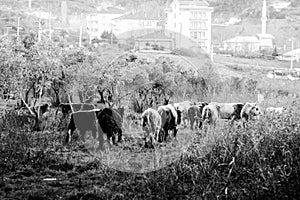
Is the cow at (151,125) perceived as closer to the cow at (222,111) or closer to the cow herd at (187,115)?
the cow herd at (187,115)

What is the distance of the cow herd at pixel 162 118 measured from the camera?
4.05 meters

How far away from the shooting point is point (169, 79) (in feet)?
14.5

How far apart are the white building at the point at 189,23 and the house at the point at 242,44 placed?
12.9 inches

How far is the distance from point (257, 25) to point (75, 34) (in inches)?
82.9

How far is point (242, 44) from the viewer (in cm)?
491

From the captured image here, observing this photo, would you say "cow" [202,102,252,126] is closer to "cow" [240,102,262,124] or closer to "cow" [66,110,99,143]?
"cow" [240,102,262,124]

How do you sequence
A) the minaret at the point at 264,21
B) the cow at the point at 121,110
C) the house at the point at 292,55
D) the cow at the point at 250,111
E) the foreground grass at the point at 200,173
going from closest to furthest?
the foreground grass at the point at 200,173 → the cow at the point at 250,111 → the cow at the point at 121,110 → the house at the point at 292,55 → the minaret at the point at 264,21

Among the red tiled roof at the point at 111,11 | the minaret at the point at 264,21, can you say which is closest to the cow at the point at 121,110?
the red tiled roof at the point at 111,11

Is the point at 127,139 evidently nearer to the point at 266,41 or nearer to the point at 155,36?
the point at 155,36

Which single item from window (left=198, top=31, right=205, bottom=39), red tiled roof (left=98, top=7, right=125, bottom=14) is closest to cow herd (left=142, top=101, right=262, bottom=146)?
window (left=198, top=31, right=205, bottom=39)

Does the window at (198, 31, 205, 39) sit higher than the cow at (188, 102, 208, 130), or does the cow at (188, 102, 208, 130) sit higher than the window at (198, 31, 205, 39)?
the window at (198, 31, 205, 39)

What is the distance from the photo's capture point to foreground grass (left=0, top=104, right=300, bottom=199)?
9.54 feet

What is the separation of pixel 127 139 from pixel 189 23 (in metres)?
1.05

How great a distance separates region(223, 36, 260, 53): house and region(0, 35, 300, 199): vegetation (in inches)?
17.3
